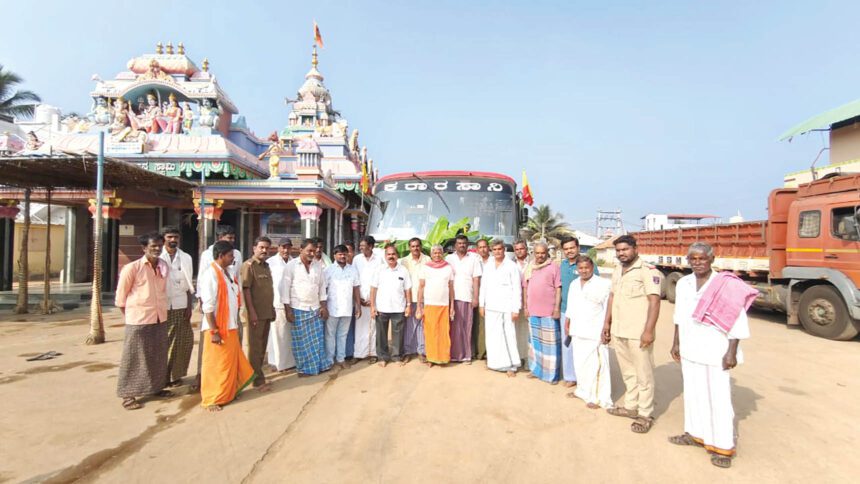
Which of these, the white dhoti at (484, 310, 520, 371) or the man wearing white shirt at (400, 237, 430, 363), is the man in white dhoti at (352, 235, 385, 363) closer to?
the man wearing white shirt at (400, 237, 430, 363)

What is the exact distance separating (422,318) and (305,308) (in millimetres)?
1362

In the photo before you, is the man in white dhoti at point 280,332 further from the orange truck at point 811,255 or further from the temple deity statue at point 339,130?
the temple deity statue at point 339,130

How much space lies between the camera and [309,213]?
39.9 feet

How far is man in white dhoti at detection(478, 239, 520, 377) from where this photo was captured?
4.75 meters

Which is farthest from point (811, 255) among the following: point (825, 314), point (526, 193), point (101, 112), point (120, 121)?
point (101, 112)

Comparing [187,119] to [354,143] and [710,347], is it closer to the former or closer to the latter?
[354,143]

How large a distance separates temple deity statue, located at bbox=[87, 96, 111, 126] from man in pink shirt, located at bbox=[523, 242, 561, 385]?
13.6m

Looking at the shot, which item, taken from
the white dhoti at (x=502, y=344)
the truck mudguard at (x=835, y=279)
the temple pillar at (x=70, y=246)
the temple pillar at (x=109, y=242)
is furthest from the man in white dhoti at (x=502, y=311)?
the temple pillar at (x=70, y=246)

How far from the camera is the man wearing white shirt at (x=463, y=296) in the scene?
16.7ft

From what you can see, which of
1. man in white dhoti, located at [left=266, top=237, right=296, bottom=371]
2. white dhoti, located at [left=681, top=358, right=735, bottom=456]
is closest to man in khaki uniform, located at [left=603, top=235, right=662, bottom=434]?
white dhoti, located at [left=681, top=358, right=735, bottom=456]

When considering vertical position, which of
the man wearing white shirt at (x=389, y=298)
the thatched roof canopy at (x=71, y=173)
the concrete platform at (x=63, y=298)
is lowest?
the concrete platform at (x=63, y=298)

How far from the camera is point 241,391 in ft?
13.5

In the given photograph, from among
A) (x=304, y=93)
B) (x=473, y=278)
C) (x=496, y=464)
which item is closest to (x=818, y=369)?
(x=473, y=278)

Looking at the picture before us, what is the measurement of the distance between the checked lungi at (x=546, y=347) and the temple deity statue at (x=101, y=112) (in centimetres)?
1382
